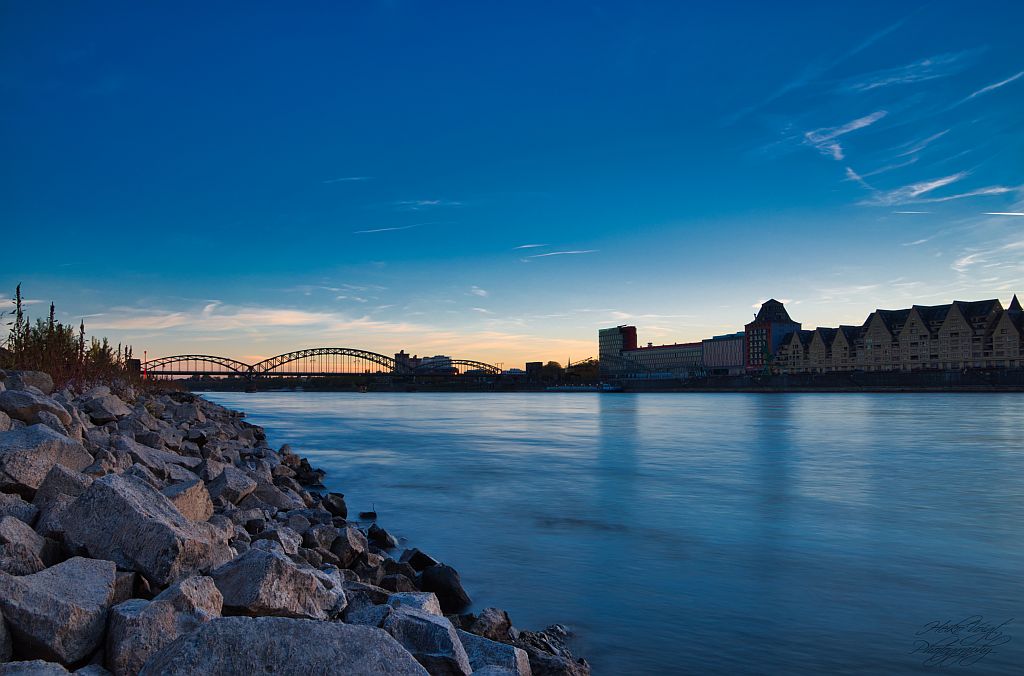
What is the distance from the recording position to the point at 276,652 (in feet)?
7.79

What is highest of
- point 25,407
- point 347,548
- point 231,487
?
point 25,407

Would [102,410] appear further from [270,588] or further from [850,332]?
[850,332]

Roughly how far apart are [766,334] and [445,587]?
175365mm

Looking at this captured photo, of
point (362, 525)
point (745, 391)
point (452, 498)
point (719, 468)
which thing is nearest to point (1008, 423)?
point (719, 468)

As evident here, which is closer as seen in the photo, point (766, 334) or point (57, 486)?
point (57, 486)

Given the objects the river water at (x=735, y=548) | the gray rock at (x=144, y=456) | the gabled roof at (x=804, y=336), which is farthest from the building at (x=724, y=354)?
the gray rock at (x=144, y=456)

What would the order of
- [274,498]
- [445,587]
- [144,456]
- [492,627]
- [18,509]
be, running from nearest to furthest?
1. [18,509]
2. [492,627]
3. [445,587]
4. [144,456]
5. [274,498]

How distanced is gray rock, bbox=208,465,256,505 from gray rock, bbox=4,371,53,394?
4230 millimetres

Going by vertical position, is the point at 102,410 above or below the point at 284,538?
above

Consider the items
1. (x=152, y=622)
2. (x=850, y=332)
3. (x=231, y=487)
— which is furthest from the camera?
(x=850, y=332)

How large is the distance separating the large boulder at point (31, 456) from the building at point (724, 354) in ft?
594

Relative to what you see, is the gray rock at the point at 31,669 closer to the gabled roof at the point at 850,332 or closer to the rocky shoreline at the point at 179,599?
the rocky shoreline at the point at 179,599

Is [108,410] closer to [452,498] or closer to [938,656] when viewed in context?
[452,498]

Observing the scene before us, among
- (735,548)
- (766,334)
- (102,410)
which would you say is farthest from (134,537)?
(766,334)
